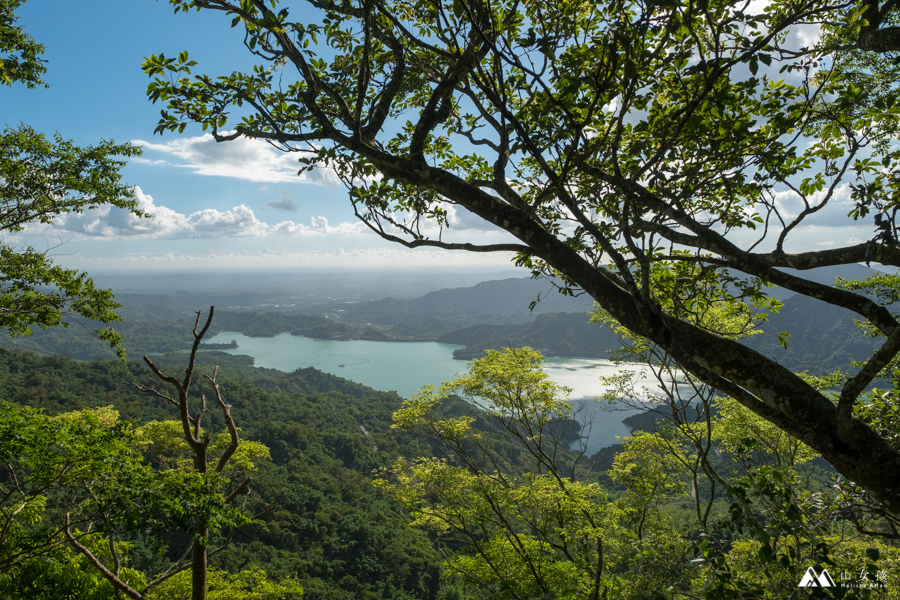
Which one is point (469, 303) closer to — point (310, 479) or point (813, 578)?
point (310, 479)

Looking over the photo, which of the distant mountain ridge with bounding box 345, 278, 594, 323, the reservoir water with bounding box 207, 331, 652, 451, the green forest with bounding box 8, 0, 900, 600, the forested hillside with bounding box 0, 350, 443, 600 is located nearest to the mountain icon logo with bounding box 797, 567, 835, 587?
the green forest with bounding box 8, 0, 900, 600

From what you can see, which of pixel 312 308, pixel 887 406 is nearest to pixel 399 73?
pixel 887 406

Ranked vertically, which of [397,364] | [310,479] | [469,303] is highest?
[469,303]

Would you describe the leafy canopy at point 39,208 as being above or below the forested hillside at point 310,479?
above

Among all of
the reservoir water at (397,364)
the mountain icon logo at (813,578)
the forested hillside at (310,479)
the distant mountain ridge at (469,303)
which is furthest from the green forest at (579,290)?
the distant mountain ridge at (469,303)

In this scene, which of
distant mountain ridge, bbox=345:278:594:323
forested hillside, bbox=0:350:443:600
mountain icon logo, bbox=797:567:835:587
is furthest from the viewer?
distant mountain ridge, bbox=345:278:594:323

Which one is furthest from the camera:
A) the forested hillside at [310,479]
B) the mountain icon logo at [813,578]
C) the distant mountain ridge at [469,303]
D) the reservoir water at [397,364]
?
the distant mountain ridge at [469,303]

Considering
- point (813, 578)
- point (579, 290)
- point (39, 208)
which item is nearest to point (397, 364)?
point (39, 208)

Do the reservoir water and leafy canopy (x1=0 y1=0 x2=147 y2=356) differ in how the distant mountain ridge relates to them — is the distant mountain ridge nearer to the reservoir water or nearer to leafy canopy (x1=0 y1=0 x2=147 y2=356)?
the reservoir water

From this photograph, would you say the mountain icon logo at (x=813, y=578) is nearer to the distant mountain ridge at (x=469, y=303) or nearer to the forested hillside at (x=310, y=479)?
the forested hillside at (x=310, y=479)
